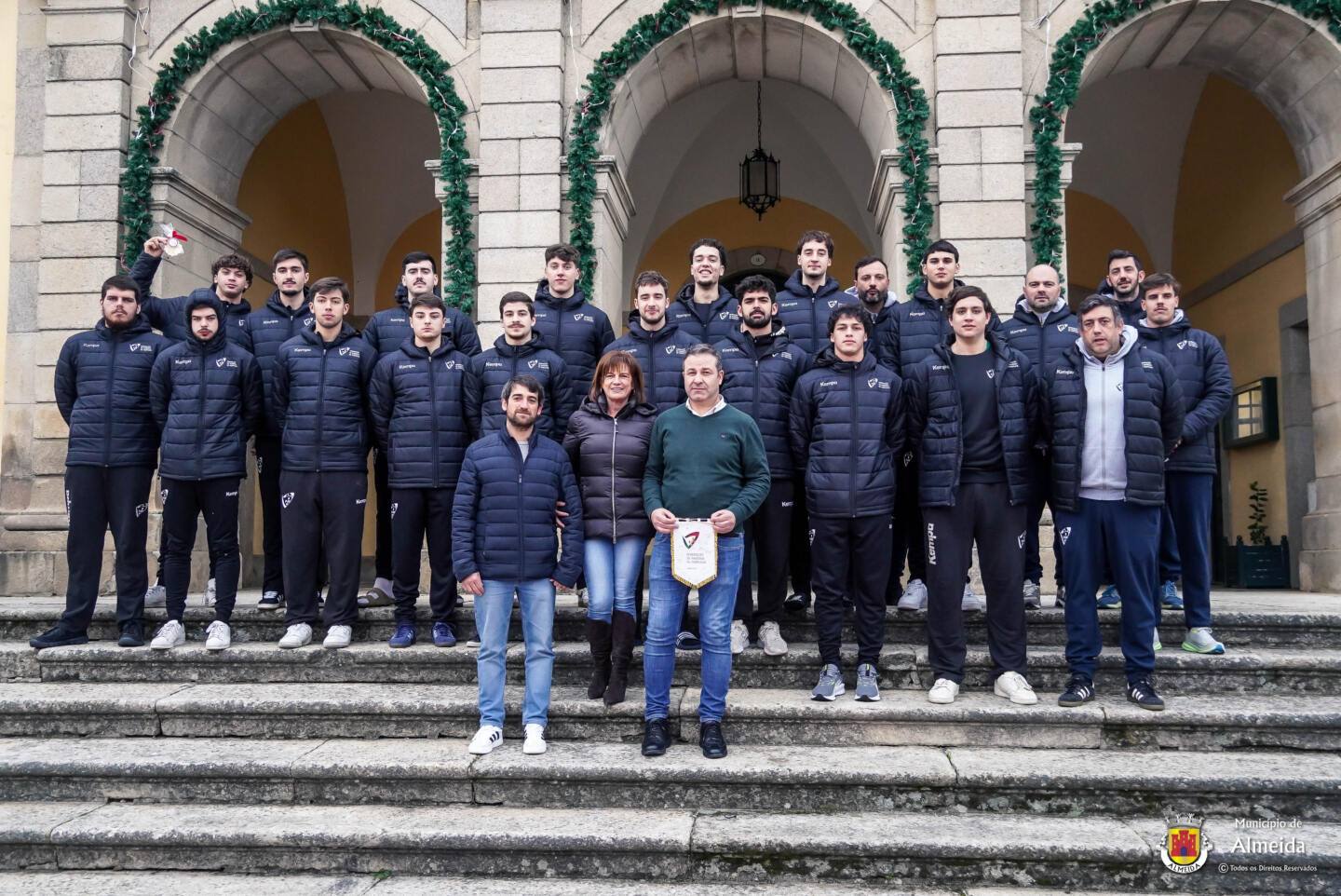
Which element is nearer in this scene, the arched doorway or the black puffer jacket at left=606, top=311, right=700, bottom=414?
the black puffer jacket at left=606, top=311, right=700, bottom=414

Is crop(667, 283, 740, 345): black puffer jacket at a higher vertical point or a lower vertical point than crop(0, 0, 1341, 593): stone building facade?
lower

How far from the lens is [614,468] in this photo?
4.71 metres

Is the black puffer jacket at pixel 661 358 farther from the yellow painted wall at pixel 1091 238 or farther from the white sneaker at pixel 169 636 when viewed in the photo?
the yellow painted wall at pixel 1091 238

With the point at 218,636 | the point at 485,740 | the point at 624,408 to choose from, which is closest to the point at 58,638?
the point at 218,636

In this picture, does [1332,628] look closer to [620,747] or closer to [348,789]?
[620,747]

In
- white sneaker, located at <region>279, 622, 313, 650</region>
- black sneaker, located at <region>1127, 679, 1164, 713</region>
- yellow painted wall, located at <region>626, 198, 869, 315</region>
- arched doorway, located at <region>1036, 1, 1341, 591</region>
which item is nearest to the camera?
black sneaker, located at <region>1127, 679, 1164, 713</region>

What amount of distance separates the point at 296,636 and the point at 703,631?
2394mm

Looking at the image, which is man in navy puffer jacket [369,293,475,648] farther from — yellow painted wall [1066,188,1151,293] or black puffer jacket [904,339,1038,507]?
yellow painted wall [1066,188,1151,293]

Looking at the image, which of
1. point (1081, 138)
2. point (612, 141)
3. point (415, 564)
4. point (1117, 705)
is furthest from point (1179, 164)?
point (415, 564)

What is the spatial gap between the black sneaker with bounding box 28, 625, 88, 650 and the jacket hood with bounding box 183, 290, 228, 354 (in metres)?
1.74

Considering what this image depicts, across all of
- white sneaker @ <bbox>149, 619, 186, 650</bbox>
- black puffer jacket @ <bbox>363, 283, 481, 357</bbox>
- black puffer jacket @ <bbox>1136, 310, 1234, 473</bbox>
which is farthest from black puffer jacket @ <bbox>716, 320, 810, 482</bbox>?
white sneaker @ <bbox>149, 619, 186, 650</bbox>

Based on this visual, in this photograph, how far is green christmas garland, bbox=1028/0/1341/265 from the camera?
Result: 25.6 ft

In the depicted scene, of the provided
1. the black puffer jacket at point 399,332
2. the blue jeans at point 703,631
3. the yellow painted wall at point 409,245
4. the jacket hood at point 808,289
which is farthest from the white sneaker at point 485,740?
the yellow painted wall at point 409,245

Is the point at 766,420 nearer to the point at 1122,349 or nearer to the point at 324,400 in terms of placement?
the point at 1122,349
